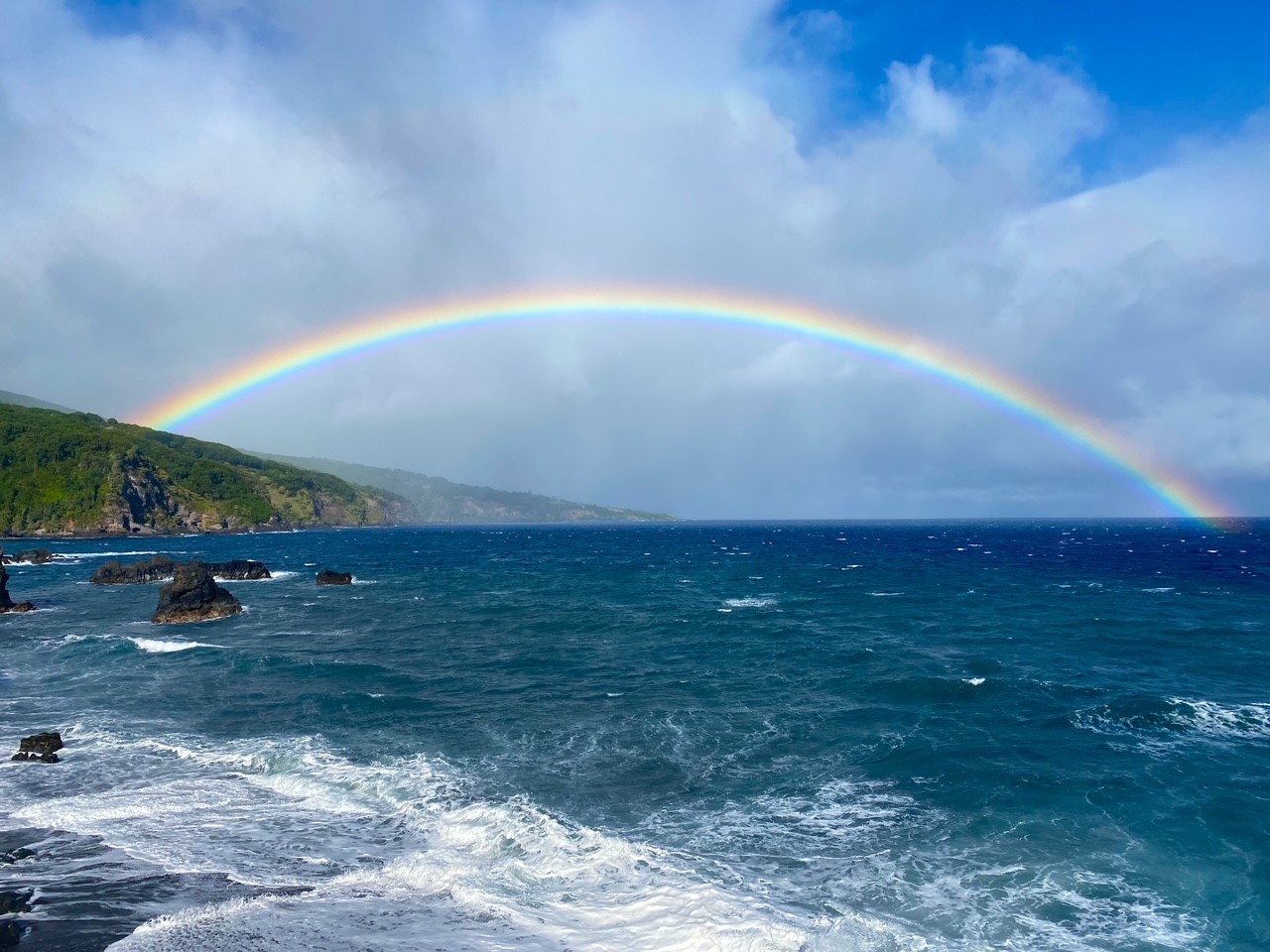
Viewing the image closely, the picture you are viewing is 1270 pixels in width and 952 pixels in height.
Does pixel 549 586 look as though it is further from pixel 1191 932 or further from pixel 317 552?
pixel 317 552

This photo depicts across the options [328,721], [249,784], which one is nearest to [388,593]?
[328,721]

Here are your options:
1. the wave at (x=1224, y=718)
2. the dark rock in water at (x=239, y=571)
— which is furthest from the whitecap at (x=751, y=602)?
the dark rock in water at (x=239, y=571)

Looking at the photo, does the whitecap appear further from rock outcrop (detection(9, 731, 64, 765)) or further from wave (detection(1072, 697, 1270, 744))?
rock outcrop (detection(9, 731, 64, 765))

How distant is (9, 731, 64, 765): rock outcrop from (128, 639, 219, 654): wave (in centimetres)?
2342

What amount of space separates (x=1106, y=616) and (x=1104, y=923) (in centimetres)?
5319

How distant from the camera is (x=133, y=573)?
97125 mm

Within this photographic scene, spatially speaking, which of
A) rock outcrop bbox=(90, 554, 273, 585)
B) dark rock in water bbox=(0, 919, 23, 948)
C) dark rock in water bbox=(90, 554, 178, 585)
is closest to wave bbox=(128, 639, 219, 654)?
dark rock in water bbox=(0, 919, 23, 948)

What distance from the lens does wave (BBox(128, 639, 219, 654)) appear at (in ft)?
165

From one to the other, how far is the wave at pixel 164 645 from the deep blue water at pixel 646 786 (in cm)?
63

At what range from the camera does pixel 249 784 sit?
2567cm

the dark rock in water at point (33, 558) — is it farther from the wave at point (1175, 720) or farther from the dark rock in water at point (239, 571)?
the wave at point (1175, 720)

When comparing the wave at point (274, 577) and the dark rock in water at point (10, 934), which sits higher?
the dark rock in water at point (10, 934)

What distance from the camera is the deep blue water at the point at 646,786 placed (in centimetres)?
1703

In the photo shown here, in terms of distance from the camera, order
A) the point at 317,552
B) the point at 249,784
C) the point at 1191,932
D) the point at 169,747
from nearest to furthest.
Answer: the point at 1191,932 → the point at 249,784 → the point at 169,747 → the point at 317,552
